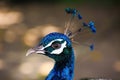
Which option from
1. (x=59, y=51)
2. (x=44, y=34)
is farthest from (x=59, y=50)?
(x=44, y=34)

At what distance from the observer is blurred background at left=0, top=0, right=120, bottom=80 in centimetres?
450

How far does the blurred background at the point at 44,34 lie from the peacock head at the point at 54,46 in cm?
228

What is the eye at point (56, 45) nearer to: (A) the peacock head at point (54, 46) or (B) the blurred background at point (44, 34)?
(A) the peacock head at point (54, 46)

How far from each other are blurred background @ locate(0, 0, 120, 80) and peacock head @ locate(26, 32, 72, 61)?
7.49 ft

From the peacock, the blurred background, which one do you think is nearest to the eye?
the peacock

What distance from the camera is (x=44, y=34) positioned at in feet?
16.4

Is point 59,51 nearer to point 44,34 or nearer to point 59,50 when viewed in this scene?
point 59,50

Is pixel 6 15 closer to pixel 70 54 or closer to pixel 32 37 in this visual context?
pixel 32 37

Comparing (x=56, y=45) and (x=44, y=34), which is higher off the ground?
(x=44, y=34)

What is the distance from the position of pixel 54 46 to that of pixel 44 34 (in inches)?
118

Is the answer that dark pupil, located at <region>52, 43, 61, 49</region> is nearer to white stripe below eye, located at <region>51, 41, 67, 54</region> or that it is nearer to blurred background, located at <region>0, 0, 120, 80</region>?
white stripe below eye, located at <region>51, 41, 67, 54</region>

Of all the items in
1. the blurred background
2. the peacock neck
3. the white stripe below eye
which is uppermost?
the blurred background

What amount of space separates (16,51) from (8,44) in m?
0.17

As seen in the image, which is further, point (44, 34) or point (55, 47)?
point (44, 34)
